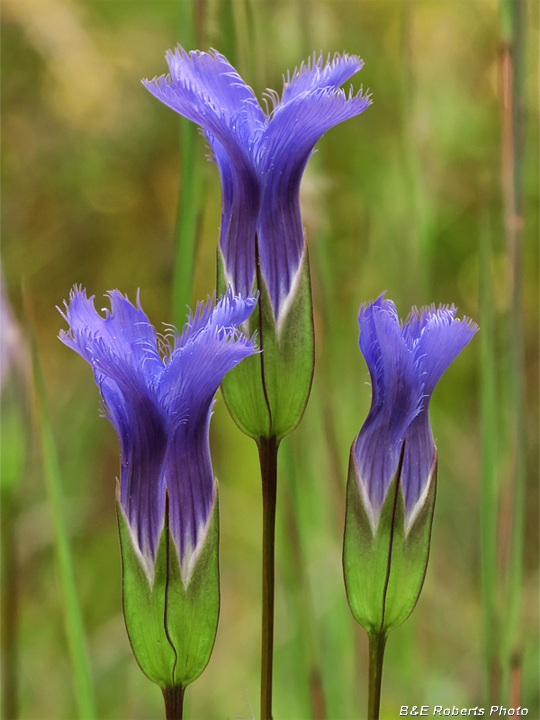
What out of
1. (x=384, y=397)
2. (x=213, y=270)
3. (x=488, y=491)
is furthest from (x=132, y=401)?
(x=213, y=270)

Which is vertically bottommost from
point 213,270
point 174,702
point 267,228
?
point 174,702

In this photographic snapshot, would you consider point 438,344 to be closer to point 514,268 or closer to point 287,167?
point 287,167

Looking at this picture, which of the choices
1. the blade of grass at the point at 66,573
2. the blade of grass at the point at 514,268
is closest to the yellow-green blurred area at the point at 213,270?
the blade of grass at the point at 514,268

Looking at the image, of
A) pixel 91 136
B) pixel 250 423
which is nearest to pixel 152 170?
pixel 91 136

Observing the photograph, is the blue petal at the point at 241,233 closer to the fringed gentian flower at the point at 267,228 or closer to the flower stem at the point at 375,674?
the fringed gentian flower at the point at 267,228

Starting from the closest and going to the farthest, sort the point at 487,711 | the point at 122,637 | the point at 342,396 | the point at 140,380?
the point at 140,380 < the point at 487,711 < the point at 122,637 < the point at 342,396

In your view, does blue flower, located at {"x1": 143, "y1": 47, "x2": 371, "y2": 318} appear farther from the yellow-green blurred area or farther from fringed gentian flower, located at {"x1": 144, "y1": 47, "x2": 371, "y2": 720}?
the yellow-green blurred area

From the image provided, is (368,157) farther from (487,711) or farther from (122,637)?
(487,711)
